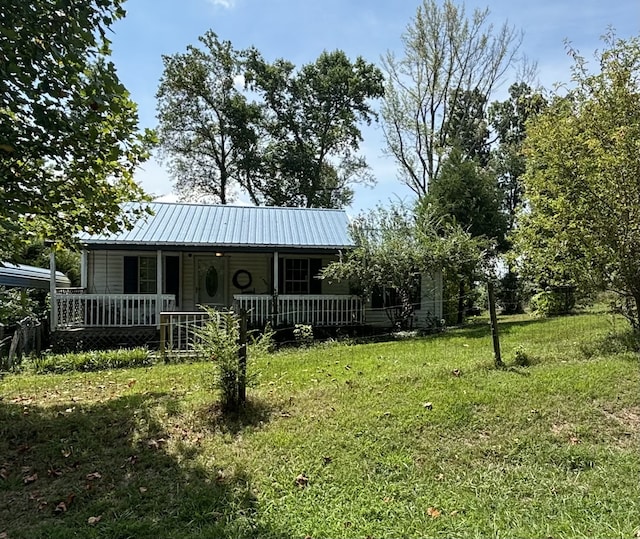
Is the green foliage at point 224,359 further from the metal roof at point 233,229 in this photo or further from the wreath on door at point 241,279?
the wreath on door at point 241,279

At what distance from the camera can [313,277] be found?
51.8ft

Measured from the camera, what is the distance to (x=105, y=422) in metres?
5.68

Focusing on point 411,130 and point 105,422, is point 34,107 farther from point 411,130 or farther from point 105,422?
point 411,130

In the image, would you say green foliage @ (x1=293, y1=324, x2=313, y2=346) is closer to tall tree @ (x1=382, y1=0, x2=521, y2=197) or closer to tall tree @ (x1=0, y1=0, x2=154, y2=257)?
tall tree @ (x1=0, y1=0, x2=154, y2=257)

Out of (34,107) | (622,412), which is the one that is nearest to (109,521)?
(34,107)

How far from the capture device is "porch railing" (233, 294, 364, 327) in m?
13.6

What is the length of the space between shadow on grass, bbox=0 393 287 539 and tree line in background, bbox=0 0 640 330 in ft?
7.57

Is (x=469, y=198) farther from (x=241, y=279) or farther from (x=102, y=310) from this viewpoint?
(x=102, y=310)

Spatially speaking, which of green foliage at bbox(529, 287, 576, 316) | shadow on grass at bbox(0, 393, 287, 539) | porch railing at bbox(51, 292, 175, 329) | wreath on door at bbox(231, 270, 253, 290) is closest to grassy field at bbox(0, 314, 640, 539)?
shadow on grass at bbox(0, 393, 287, 539)

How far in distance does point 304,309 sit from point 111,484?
9896 mm

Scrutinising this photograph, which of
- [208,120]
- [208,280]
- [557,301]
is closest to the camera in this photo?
[208,280]

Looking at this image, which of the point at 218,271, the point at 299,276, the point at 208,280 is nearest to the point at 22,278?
the point at 208,280

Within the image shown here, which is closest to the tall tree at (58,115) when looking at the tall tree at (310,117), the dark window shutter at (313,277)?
the dark window shutter at (313,277)

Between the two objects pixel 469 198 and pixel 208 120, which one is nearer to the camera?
pixel 469 198
